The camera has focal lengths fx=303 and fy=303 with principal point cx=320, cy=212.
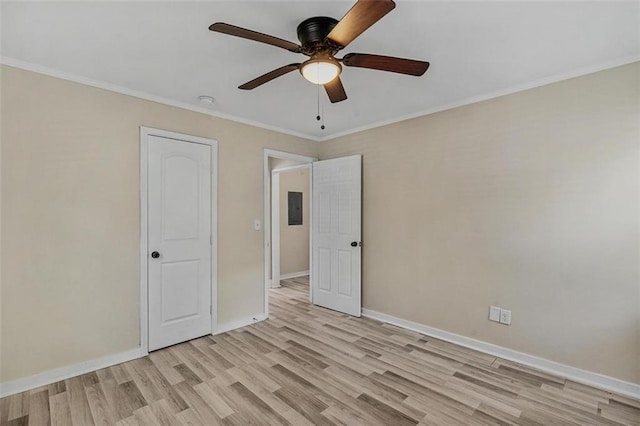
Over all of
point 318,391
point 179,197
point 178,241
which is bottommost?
point 318,391

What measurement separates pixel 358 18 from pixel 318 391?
2.43 meters

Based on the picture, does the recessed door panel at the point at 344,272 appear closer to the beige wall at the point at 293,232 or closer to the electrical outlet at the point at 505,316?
the electrical outlet at the point at 505,316

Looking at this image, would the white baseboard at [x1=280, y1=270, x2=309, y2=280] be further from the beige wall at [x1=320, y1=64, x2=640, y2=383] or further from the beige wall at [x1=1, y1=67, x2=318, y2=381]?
the beige wall at [x1=1, y1=67, x2=318, y2=381]

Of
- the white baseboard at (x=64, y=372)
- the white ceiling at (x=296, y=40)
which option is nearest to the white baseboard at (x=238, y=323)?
the white baseboard at (x=64, y=372)

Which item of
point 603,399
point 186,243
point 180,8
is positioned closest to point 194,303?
point 186,243

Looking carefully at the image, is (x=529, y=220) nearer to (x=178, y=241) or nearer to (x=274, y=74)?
(x=274, y=74)

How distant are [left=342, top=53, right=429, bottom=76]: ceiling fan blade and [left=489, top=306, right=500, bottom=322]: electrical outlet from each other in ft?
7.43

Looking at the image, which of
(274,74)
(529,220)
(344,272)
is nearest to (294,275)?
(344,272)

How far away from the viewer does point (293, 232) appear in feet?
20.7

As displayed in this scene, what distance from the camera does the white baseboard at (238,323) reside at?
11.1 feet

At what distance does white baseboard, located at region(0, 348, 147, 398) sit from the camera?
87.7 inches

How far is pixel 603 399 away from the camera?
86.0 inches

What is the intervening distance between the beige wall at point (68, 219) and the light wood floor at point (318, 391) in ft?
1.15

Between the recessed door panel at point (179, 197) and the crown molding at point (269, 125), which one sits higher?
the crown molding at point (269, 125)
